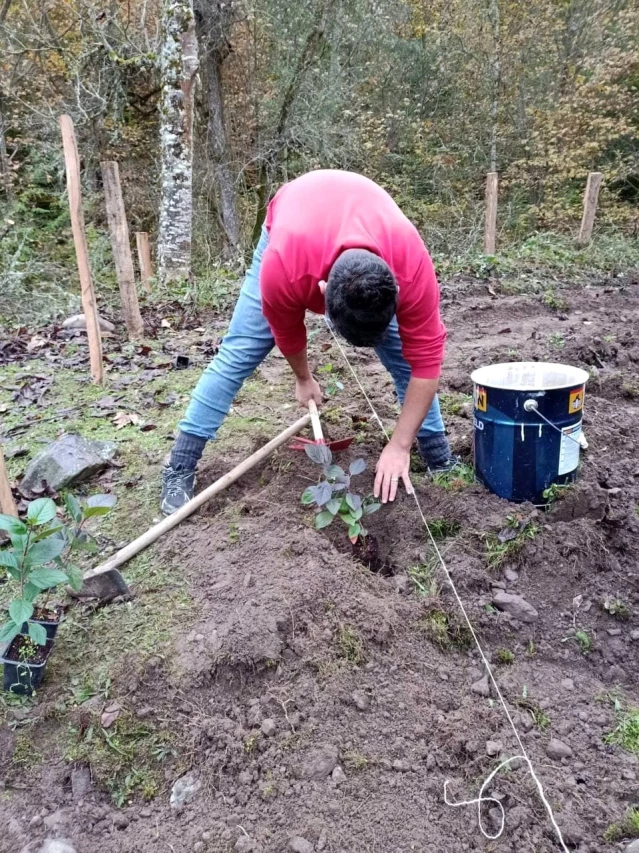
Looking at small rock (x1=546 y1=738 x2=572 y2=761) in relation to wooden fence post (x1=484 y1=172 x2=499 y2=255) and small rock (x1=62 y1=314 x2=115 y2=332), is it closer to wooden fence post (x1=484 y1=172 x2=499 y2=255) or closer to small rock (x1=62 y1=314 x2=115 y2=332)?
small rock (x1=62 y1=314 x2=115 y2=332)

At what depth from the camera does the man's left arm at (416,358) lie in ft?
6.66

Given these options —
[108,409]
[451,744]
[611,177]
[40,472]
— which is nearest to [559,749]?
[451,744]

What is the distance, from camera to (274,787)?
155 centimetres

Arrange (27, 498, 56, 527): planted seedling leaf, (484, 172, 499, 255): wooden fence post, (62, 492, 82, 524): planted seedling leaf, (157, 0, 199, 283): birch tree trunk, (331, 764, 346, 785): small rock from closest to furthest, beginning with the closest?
(331, 764, 346, 785): small rock → (27, 498, 56, 527): planted seedling leaf → (62, 492, 82, 524): planted seedling leaf → (157, 0, 199, 283): birch tree trunk → (484, 172, 499, 255): wooden fence post

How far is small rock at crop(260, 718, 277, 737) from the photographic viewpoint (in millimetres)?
1666

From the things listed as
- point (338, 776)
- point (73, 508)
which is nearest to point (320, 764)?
point (338, 776)

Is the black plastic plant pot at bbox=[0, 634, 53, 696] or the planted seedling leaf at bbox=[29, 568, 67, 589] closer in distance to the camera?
the planted seedling leaf at bbox=[29, 568, 67, 589]

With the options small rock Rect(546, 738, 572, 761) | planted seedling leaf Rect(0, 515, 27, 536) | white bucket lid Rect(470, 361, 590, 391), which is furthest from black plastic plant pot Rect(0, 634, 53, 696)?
white bucket lid Rect(470, 361, 590, 391)

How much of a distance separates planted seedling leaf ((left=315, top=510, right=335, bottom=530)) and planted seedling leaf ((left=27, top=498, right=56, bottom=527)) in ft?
3.15

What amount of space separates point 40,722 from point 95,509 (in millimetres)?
635

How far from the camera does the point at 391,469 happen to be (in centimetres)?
238

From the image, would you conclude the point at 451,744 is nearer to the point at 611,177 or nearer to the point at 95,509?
the point at 95,509

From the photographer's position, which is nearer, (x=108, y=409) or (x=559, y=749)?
(x=559, y=749)

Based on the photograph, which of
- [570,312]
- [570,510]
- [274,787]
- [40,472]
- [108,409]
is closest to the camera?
[274,787]
